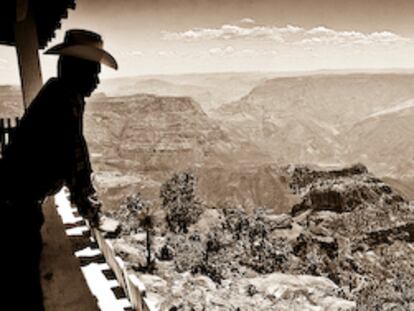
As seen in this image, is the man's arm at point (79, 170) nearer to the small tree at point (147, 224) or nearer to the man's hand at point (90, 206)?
the man's hand at point (90, 206)

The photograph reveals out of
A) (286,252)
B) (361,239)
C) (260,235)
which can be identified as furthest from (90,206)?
(361,239)

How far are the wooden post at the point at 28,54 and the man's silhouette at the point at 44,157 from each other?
10.7 ft

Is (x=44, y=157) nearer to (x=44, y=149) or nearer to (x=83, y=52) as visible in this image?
(x=44, y=149)

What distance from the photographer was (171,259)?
107ft

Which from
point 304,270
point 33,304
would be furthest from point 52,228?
point 304,270

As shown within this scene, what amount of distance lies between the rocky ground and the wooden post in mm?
13603

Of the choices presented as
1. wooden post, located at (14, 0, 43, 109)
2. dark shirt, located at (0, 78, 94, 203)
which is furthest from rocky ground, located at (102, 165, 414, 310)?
dark shirt, located at (0, 78, 94, 203)

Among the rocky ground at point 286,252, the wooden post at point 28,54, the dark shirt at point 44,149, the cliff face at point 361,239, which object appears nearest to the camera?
the dark shirt at point 44,149

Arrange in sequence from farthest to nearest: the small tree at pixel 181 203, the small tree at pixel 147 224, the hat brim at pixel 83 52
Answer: the small tree at pixel 181 203 → the small tree at pixel 147 224 → the hat brim at pixel 83 52

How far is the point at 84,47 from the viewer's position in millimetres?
2049

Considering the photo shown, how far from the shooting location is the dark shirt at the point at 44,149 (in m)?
1.89

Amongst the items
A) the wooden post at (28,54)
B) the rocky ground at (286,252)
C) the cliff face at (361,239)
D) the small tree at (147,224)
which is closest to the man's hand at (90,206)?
the wooden post at (28,54)

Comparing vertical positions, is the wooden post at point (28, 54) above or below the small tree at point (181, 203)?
above

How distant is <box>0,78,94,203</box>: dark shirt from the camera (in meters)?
1.89
